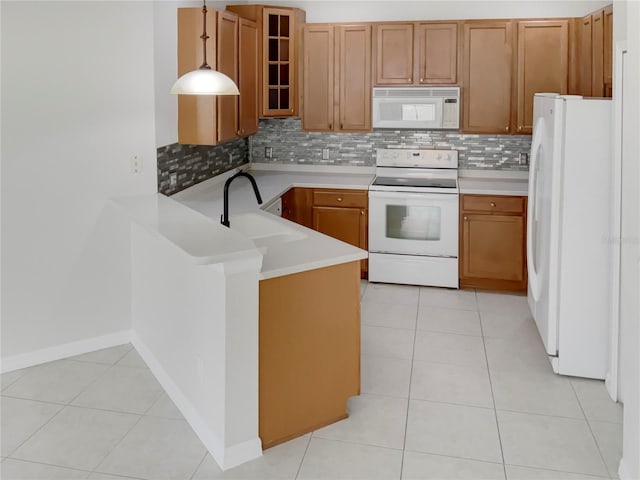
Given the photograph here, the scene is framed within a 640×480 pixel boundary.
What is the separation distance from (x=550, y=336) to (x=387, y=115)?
254 cm

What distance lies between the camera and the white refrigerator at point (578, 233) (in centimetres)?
346

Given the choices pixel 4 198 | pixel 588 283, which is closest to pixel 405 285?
pixel 588 283

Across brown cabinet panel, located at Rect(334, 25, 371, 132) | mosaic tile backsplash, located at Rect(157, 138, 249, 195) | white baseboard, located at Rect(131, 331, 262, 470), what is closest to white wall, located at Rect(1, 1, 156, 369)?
mosaic tile backsplash, located at Rect(157, 138, 249, 195)

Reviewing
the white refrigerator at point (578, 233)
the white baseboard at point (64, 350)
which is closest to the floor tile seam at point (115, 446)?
the white baseboard at point (64, 350)

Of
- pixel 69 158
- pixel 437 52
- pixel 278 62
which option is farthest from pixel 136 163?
pixel 437 52

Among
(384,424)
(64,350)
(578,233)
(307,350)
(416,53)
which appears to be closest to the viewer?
(307,350)

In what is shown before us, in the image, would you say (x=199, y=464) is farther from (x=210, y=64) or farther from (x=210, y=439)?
(x=210, y=64)

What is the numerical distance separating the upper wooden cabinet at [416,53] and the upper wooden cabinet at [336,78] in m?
0.13

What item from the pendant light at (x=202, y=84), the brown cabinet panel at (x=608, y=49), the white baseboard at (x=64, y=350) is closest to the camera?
the pendant light at (x=202, y=84)

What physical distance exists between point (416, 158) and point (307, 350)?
313 cm

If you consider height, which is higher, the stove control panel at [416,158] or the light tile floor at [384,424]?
the stove control panel at [416,158]

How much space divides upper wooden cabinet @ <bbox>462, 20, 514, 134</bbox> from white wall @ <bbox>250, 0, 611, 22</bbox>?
0.24 m

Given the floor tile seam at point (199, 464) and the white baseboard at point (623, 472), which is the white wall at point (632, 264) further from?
the floor tile seam at point (199, 464)

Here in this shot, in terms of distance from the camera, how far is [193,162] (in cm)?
472
